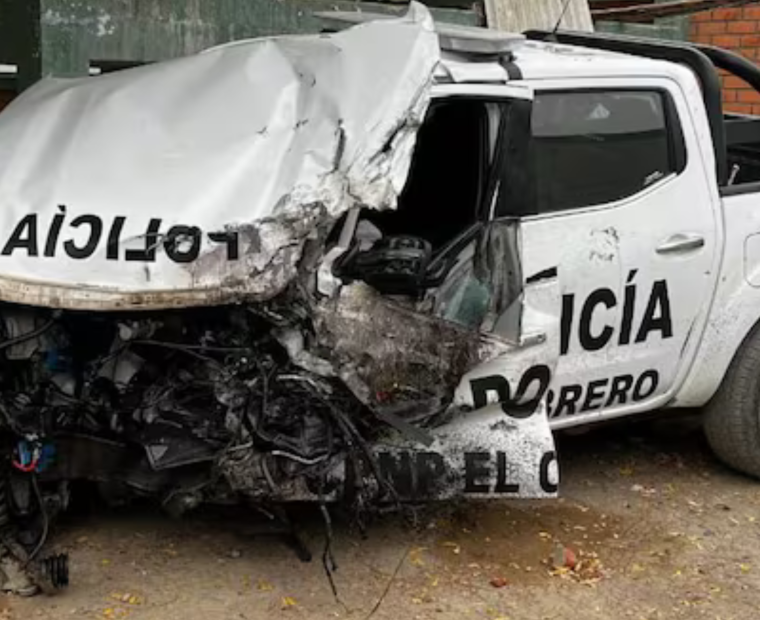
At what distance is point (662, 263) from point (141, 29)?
4076 mm

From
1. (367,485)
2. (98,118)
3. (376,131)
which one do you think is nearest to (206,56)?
(98,118)

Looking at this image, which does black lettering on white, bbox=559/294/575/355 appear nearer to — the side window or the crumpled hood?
the side window

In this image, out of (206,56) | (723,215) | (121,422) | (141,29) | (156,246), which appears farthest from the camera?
(141,29)

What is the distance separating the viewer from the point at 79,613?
4023 mm

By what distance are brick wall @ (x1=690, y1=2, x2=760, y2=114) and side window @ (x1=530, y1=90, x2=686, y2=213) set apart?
14.6ft

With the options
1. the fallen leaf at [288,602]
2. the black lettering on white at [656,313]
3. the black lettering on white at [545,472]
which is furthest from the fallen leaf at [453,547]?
the black lettering on white at [656,313]

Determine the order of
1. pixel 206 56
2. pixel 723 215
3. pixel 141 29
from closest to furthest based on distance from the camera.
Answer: pixel 206 56 < pixel 723 215 < pixel 141 29

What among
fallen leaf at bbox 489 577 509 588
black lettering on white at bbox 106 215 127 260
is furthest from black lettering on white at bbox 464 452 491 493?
black lettering on white at bbox 106 215 127 260

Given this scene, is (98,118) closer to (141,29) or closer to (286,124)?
(286,124)

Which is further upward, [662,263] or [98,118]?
[98,118]

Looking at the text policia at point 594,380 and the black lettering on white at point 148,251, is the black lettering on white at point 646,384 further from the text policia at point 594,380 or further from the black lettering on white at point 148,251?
the black lettering on white at point 148,251

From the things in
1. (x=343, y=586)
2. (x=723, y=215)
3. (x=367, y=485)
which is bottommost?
(x=343, y=586)

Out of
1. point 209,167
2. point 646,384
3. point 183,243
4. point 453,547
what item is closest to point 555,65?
point 646,384

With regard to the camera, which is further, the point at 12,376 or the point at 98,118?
the point at 98,118
